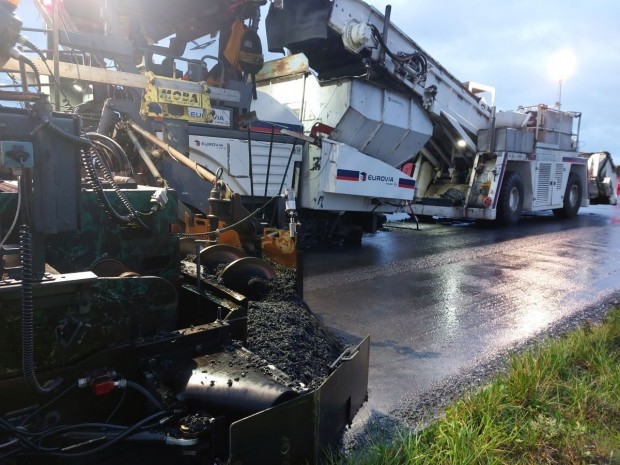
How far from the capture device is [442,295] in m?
5.32

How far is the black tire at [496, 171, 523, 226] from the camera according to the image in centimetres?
1116

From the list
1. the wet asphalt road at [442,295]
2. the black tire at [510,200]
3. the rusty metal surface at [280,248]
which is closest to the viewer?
the wet asphalt road at [442,295]

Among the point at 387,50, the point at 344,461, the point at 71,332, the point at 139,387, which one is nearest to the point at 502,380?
the point at 344,461

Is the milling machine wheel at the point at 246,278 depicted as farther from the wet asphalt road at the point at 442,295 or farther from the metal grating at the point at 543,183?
the metal grating at the point at 543,183

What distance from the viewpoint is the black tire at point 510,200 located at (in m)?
11.2

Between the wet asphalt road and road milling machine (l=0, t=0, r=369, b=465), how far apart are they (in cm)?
91

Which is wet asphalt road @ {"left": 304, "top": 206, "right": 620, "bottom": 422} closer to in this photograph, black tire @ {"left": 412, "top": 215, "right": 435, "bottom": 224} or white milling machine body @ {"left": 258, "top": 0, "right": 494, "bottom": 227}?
white milling machine body @ {"left": 258, "top": 0, "right": 494, "bottom": 227}

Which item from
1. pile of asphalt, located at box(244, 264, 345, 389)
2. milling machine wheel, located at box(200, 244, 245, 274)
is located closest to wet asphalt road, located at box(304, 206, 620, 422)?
pile of asphalt, located at box(244, 264, 345, 389)

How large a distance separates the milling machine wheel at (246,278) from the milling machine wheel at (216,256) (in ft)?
0.69

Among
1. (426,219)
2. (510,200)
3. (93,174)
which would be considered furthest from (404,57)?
(93,174)

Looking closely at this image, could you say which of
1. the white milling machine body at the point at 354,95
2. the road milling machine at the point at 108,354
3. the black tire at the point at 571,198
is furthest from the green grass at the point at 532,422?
the black tire at the point at 571,198

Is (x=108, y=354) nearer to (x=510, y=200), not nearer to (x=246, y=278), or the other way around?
(x=246, y=278)

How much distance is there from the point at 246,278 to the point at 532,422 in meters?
1.75

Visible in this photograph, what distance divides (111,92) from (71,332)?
4864 mm
